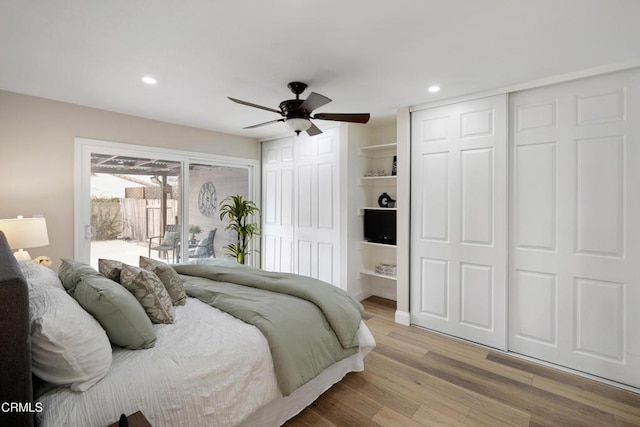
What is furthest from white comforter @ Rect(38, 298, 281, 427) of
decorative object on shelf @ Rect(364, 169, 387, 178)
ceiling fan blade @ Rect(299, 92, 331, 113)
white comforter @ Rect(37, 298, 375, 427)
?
decorative object on shelf @ Rect(364, 169, 387, 178)

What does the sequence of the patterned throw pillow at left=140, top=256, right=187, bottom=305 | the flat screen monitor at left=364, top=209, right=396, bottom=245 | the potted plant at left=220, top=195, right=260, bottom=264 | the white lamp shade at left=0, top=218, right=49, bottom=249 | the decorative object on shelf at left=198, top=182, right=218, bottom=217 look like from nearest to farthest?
1. the patterned throw pillow at left=140, top=256, right=187, bottom=305
2. the white lamp shade at left=0, top=218, right=49, bottom=249
3. the flat screen monitor at left=364, top=209, right=396, bottom=245
4. the decorative object on shelf at left=198, top=182, right=218, bottom=217
5. the potted plant at left=220, top=195, right=260, bottom=264

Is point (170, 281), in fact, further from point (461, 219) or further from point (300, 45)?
point (461, 219)

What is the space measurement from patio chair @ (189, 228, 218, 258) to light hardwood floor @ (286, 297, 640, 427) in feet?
9.83

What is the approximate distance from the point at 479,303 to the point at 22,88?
4902 millimetres

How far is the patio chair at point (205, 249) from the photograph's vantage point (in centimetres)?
459

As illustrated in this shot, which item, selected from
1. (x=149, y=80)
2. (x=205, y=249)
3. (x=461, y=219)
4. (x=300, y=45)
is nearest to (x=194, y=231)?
(x=205, y=249)

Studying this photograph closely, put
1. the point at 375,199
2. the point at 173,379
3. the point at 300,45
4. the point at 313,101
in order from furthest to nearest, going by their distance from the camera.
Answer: the point at 375,199 < the point at 313,101 < the point at 300,45 < the point at 173,379

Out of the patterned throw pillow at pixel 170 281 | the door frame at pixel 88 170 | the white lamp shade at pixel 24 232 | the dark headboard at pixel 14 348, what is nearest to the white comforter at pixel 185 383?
the dark headboard at pixel 14 348

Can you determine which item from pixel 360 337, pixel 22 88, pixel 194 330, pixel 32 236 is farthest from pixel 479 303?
pixel 22 88

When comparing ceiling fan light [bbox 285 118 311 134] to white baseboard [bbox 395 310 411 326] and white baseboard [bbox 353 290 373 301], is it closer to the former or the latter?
white baseboard [bbox 395 310 411 326]

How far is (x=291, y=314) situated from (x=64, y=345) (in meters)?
1.16

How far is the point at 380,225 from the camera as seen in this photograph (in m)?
4.14

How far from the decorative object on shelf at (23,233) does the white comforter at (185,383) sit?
176cm

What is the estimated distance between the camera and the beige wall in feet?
9.88
